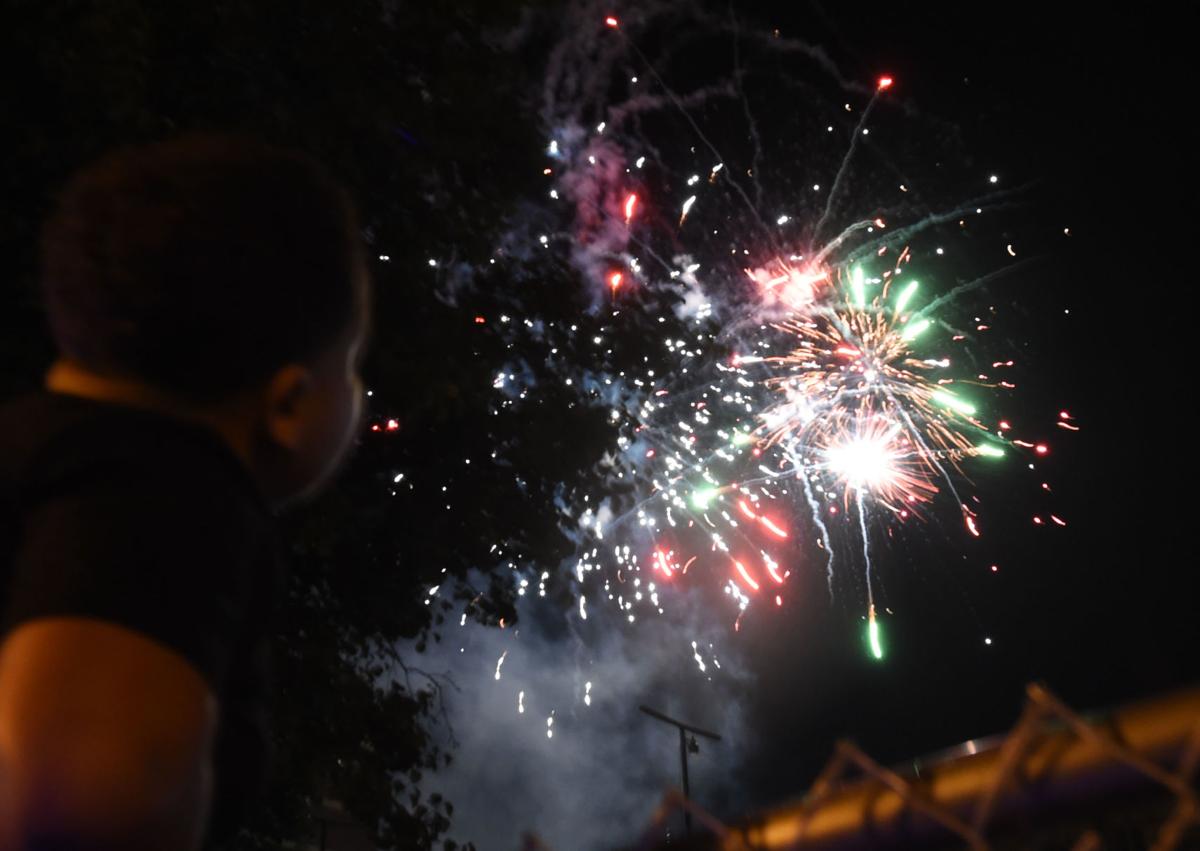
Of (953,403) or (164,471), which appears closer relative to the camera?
(164,471)

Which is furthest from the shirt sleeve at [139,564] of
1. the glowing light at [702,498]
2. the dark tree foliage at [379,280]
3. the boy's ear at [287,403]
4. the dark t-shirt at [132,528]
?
the glowing light at [702,498]

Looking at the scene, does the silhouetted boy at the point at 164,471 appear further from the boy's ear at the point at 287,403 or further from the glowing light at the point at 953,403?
the glowing light at the point at 953,403

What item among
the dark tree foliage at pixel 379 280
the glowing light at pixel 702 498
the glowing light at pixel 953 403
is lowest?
the dark tree foliage at pixel 379 280

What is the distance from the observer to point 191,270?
1.12 meters

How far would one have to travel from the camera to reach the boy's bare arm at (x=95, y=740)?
0.87 metres

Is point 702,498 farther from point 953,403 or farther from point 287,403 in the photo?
point 287,403

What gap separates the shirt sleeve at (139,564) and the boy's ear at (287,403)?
172mm

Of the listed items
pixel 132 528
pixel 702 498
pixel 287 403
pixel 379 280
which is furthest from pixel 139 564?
pixel 702 498

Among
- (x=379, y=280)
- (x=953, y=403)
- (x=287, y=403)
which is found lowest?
(x=287, y=403)

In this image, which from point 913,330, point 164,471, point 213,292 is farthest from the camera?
point 913,330

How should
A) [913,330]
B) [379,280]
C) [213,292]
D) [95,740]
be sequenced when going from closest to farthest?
[95,740], [213,292], [379,280], [913,330]

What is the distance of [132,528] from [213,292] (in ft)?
0.97

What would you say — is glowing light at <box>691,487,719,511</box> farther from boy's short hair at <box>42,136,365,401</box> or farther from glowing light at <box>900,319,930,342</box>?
boy's short hair at <box>42,136,365,401</box>

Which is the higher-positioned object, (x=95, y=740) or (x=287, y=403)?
(x=287, y=403)
